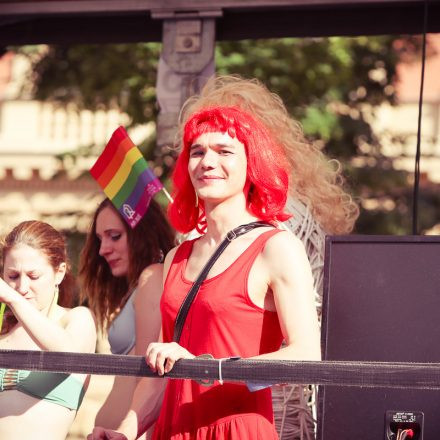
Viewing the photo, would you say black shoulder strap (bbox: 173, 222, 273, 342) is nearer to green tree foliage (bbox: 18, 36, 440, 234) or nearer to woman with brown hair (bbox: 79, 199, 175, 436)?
woman with brown hair (bbox: 79, 199, 175, 436)

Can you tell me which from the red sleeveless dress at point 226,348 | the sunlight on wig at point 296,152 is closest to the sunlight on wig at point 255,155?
the red sleeveless dress at point 226,348

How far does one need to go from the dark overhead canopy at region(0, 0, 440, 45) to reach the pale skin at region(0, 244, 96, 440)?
60.6 inches

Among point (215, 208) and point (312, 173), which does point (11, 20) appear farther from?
point (215, 208)

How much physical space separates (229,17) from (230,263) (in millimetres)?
2151

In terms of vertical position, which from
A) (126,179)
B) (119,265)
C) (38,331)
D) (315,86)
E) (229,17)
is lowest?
(38,331)

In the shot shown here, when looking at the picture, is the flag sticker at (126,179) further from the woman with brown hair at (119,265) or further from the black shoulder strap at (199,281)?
the black shoulder strap at (199,281)

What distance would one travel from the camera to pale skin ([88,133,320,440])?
264 centimetres

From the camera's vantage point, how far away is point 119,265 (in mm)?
4016

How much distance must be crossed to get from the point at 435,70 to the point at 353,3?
21358 millimetres

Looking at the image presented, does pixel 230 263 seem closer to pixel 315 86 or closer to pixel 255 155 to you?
pixel 255 155

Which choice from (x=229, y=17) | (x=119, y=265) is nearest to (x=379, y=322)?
(x=119, y=265)

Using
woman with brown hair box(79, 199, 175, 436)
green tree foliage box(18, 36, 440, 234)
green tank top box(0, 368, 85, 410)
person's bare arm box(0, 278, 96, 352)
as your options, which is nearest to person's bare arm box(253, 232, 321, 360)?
person's bare arm box(0, 278, 96, 352)

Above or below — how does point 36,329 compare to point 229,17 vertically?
below

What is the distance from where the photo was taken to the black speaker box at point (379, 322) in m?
3.10
